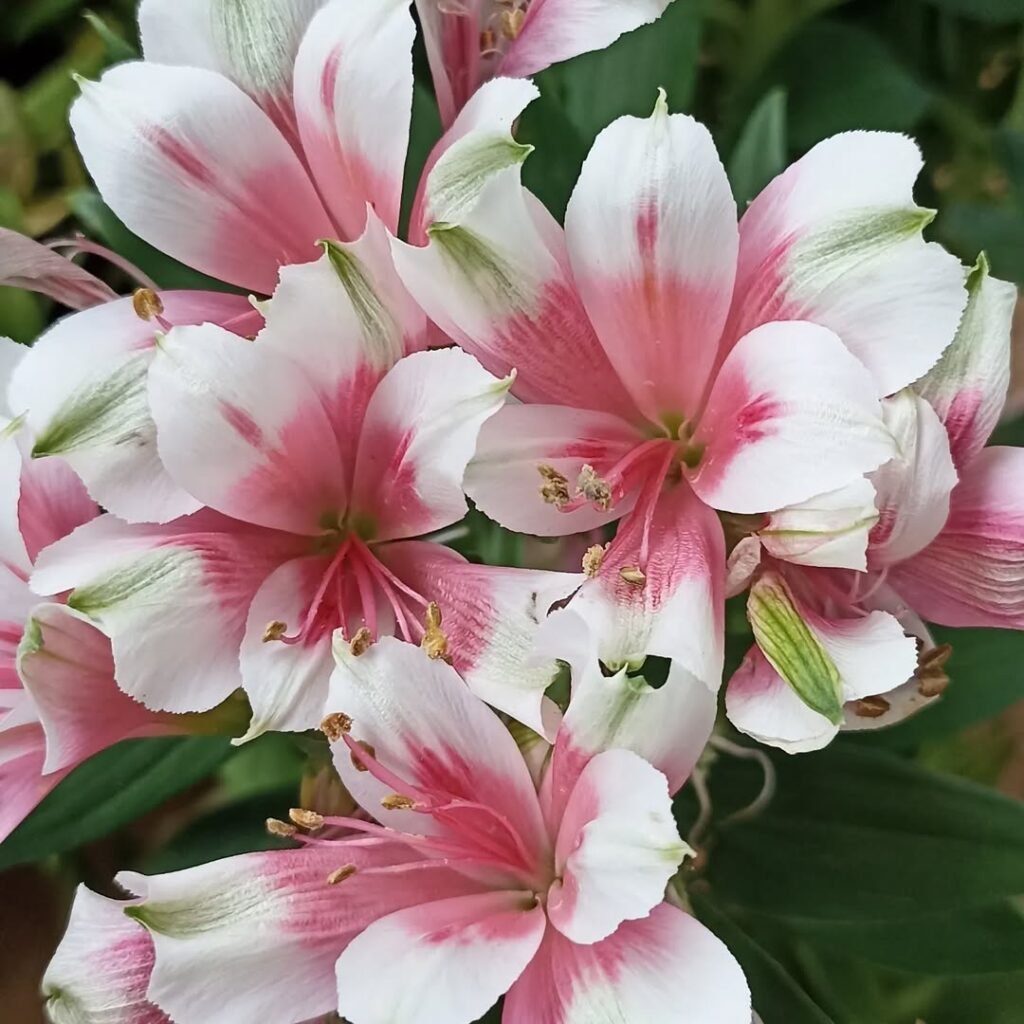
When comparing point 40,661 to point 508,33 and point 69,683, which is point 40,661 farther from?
point 508,33

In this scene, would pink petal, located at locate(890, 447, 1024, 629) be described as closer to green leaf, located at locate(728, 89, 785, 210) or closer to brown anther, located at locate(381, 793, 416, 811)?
brown anther, located at locate(381, 793, 416, 811)

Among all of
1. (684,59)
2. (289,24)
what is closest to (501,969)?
(289,24)

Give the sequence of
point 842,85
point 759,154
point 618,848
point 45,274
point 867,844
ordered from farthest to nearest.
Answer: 1. point 842,85
2. point 759,154
3. point 867,844
4. point 45,274
5. point 618,848

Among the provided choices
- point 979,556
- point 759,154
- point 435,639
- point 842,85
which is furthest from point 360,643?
point 842,85

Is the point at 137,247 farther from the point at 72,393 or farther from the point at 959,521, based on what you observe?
the point at 959,521

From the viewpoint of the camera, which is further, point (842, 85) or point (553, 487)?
point (842, 85)

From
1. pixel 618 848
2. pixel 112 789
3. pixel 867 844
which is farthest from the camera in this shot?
pixel 112 789
